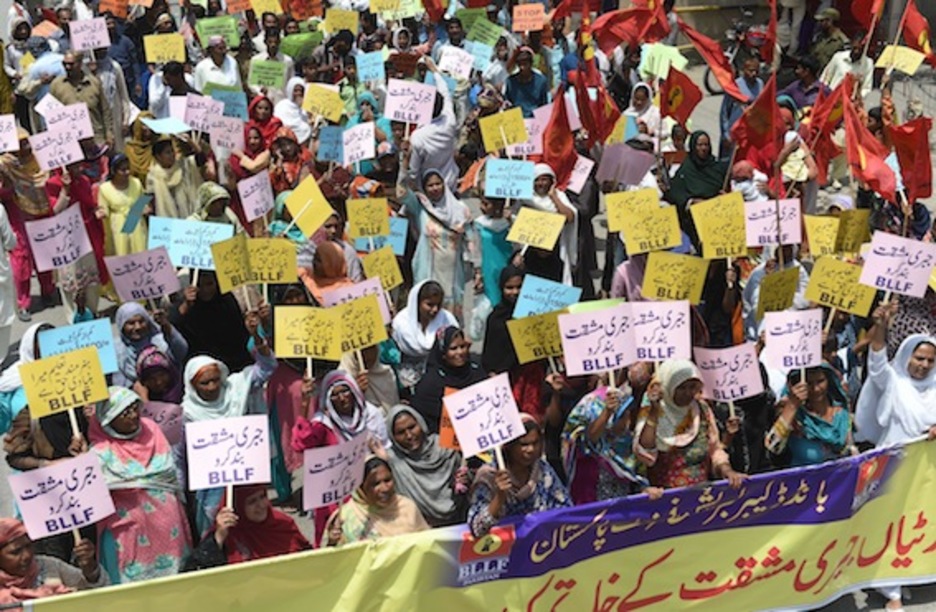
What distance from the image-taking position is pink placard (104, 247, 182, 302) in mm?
6699

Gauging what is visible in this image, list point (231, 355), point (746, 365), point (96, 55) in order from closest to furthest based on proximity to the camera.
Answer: point (746, 365) → point (231, 355) → point (96, 55)

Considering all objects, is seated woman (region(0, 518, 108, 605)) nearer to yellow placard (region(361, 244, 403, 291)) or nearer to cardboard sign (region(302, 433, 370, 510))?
cardboard sign (region(302, 433, 370, 510))

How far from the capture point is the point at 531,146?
31.8ft

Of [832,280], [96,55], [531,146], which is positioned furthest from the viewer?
[96,55]

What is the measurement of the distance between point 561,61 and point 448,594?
368 inches

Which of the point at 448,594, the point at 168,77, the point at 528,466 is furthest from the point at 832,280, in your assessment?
the point at 168,77

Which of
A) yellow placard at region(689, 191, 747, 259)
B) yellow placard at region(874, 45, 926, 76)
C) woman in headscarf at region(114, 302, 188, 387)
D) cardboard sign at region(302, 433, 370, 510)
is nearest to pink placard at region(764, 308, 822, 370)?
yellow placard at region(689, 191, 747, 259)

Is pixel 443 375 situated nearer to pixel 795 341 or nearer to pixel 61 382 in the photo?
pixel 795 341

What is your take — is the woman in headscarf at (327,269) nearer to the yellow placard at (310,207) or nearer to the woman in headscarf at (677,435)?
the yellow placard at (310,207)

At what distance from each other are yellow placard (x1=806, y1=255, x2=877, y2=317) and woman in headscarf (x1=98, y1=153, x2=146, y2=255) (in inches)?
189

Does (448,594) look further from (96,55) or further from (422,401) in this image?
(96,55)

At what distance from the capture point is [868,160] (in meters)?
7.83

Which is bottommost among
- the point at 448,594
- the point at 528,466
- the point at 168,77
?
the point at 448,594

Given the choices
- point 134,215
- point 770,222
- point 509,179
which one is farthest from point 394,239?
point 770,222
